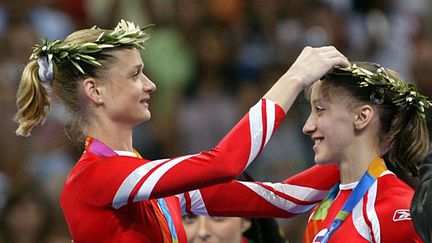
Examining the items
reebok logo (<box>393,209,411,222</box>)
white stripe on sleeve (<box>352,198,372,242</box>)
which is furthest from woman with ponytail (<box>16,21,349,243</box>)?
reebok logo (<box>393,209,411,222</box>)

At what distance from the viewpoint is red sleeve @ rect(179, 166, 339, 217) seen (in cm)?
406

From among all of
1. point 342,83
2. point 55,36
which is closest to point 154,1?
point 55,36

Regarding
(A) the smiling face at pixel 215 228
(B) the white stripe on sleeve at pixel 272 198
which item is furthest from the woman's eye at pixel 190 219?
(B) the white stripe on sleeve at pixel 272 198

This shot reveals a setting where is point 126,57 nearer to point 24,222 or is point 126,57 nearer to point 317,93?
point 317,93

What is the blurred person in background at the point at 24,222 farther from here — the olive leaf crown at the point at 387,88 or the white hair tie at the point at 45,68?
the olive leaf crown at the point at 387,88

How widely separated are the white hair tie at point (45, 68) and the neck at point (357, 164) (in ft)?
3.77

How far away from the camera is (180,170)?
11.5 ft

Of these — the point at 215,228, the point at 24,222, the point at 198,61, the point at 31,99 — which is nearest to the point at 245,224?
the point at 215,228

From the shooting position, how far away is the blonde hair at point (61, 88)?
3.79 metres

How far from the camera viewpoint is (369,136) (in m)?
3.95

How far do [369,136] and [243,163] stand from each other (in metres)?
0.66

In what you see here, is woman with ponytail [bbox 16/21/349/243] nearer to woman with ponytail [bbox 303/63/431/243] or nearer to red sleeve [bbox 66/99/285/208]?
red sleeve [bbox 66/99/285/208]

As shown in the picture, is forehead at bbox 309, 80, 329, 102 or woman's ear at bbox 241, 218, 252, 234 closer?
forehead at bbox 309, 80, 329, 102

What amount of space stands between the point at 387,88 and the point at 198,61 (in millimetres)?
3704
